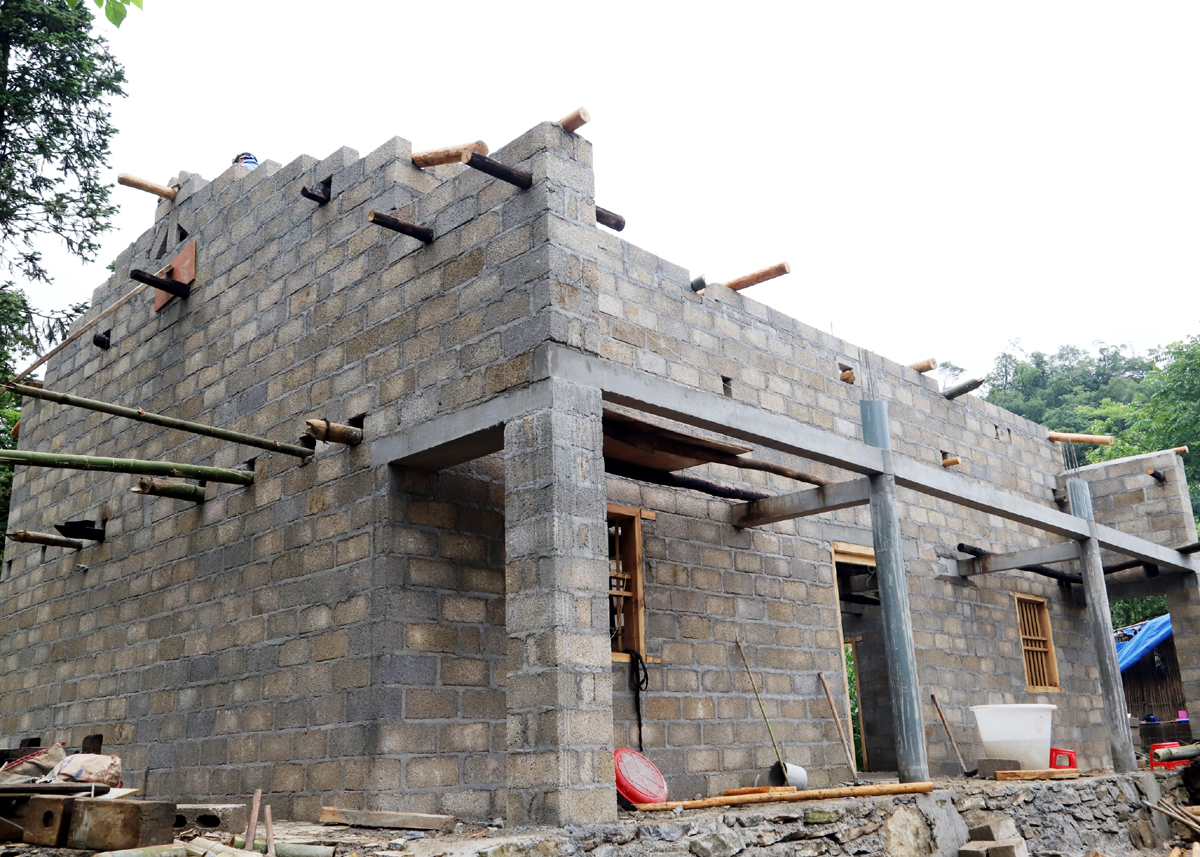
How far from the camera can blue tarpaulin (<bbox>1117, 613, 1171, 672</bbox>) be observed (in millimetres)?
18766

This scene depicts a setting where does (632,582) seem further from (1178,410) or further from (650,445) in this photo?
(1178,410)

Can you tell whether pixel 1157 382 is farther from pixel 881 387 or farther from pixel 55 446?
pixel 55 446

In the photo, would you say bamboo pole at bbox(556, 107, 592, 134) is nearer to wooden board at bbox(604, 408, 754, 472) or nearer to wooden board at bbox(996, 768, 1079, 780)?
wooden board at bbox(604, 408, 754, 472)

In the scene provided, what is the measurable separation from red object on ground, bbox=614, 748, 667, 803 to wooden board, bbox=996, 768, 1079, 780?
3.55m

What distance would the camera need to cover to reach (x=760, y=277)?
9578 mm

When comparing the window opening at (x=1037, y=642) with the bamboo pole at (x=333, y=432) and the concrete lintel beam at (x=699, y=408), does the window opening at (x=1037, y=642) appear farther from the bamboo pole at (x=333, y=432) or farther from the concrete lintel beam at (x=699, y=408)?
the bamboo pole at (x=333, y=432)

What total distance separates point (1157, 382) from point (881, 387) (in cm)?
1767

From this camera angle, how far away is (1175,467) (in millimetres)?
13703

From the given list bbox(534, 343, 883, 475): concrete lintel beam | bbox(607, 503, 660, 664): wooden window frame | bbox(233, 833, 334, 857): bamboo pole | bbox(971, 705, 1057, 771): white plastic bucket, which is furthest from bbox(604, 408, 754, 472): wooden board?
bbox(971, 705, 1057, 771): white plastic bucket

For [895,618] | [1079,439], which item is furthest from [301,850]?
[1079,439]

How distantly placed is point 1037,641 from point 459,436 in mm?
9304

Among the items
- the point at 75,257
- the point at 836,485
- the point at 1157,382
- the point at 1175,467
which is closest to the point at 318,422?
the point at 836,485

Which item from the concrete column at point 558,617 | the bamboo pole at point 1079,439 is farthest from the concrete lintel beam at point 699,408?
the bamboo pole at point 1079,439

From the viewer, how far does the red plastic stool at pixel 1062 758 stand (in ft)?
33.4
